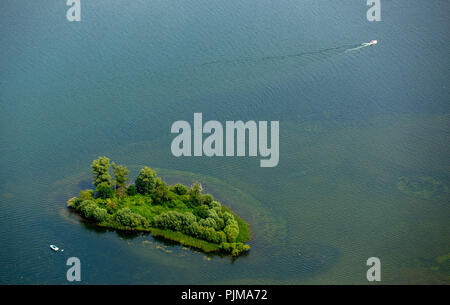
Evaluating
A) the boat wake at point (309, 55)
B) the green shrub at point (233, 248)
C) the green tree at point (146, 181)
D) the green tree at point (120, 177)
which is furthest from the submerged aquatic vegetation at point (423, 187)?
the green tree at point (120, 177)

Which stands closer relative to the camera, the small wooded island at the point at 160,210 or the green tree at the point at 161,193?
the small wooded island at the point at 160,210

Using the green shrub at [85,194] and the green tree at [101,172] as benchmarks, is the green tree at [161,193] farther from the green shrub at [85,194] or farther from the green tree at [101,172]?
the green shrub at [85,194]

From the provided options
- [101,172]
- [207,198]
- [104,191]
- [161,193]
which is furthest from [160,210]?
[101,172]

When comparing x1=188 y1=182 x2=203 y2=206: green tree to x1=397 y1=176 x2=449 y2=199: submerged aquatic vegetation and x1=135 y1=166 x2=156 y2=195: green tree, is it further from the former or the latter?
x1=397 y1=176 x2=449 y2=199: submerged aquatic vegetation

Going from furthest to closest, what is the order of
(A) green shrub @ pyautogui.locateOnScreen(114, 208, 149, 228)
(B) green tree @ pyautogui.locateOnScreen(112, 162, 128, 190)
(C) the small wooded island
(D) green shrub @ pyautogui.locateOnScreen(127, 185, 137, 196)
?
(B) green tree @ pyautogui.locateOnScreen(112, 162, 128, 190), (D) green shrub @ pyautogui.locateOnScreen(127, 185, 137, 196), (A) green shrub @ pyautogui.locateOnScreen(114, 208, 149, 228), (C) the small wooded island

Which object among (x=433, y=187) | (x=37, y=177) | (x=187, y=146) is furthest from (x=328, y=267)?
(x=37, y=177)

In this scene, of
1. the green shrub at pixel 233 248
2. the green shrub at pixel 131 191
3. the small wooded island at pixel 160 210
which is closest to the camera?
the green shrub at pixel 233 248

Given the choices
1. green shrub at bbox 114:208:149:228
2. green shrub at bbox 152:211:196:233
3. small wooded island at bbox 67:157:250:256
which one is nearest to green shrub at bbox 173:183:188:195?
small wooded island at bbox 67:157:250:256

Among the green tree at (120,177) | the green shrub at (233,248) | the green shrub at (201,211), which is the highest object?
the green tree at (120,177)
